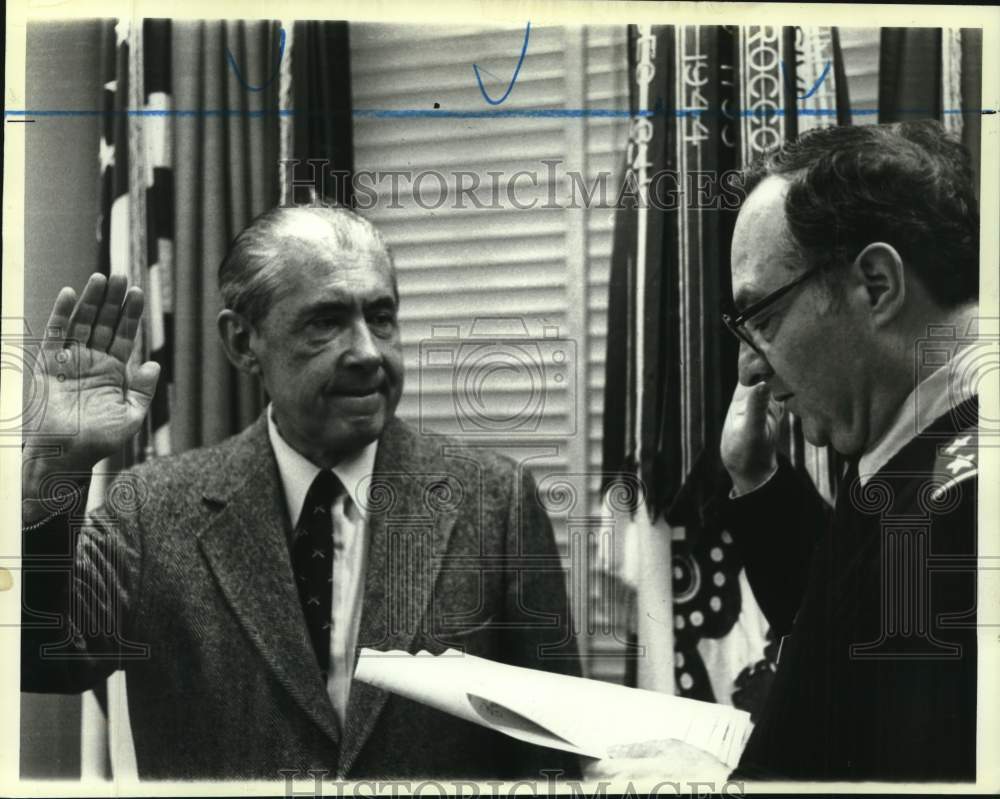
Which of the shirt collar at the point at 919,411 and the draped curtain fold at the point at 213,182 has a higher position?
the draped curtain fold at the point at 213,182

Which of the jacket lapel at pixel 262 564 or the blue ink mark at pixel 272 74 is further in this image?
the blue ink mark at pixel 272 74

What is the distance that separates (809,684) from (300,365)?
2.07 metres

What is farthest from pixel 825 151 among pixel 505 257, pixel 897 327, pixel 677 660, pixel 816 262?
Answer: pixel 677 660

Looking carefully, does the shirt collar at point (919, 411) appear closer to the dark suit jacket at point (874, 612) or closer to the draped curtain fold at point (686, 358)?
the dark suit jacket at point (874, 612)

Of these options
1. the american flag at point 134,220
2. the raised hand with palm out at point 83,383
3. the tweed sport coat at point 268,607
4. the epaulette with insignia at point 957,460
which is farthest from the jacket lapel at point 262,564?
the epaulette with insignia at point 957,460

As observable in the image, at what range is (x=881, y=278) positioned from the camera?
12.7 feet

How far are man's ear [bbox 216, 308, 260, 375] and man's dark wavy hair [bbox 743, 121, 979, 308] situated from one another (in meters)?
1.81

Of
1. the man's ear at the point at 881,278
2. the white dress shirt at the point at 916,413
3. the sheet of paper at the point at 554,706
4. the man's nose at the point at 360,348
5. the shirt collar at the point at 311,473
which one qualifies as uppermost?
the man's ear at the point at 881,278

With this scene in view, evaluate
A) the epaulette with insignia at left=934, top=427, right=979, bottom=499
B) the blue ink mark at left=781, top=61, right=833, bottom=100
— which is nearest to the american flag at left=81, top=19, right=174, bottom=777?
the blue ink mark at left=781, top=61, right=833, bottom=100

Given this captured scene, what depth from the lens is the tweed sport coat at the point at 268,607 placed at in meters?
3.82

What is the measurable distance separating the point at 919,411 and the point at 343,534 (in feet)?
6.74

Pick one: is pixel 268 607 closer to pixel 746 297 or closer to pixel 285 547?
pixel 285 547

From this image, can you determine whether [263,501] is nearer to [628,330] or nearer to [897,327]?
[628,330]

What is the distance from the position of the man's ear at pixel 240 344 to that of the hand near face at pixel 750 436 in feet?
5.43
